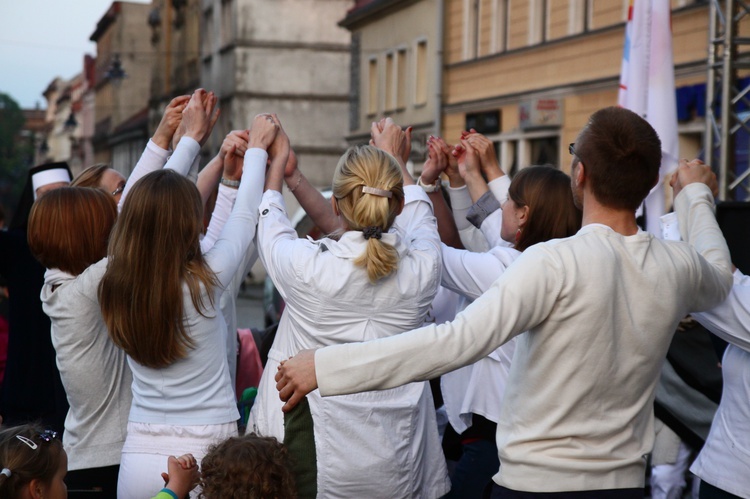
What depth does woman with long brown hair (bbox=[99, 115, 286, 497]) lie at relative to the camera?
3.47 metres

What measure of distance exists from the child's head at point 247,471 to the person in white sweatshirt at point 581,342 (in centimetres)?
67

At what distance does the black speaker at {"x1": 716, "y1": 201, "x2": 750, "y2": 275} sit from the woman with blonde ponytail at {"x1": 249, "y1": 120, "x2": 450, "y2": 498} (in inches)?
49.2

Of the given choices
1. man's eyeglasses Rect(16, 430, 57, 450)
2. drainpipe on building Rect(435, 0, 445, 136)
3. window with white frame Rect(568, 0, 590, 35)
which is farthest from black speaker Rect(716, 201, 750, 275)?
drainpipe on building Rect(435, 0, 445, 136)

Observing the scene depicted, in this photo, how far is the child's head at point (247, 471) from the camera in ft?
10.5

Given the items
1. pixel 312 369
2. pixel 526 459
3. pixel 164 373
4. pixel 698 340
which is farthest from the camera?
pixel 698 340

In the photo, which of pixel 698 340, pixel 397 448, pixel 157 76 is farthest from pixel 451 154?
pixel 157 76

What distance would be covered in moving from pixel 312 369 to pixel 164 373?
1067 millimetres

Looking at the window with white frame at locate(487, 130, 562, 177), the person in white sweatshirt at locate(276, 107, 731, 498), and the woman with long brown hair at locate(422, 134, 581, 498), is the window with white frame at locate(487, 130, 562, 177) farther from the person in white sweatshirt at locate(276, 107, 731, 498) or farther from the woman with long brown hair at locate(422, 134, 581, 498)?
the person in white sweatshirt at locate(276, 107, 731, 498)

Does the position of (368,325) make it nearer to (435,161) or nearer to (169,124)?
(435,161)

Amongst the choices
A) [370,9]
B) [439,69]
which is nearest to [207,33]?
[370,9]

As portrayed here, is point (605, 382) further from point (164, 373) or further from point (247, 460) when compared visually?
point (164, 373)

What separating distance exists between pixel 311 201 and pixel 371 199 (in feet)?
2.52

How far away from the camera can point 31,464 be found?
322 cm

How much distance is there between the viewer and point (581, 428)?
9.14 feet
